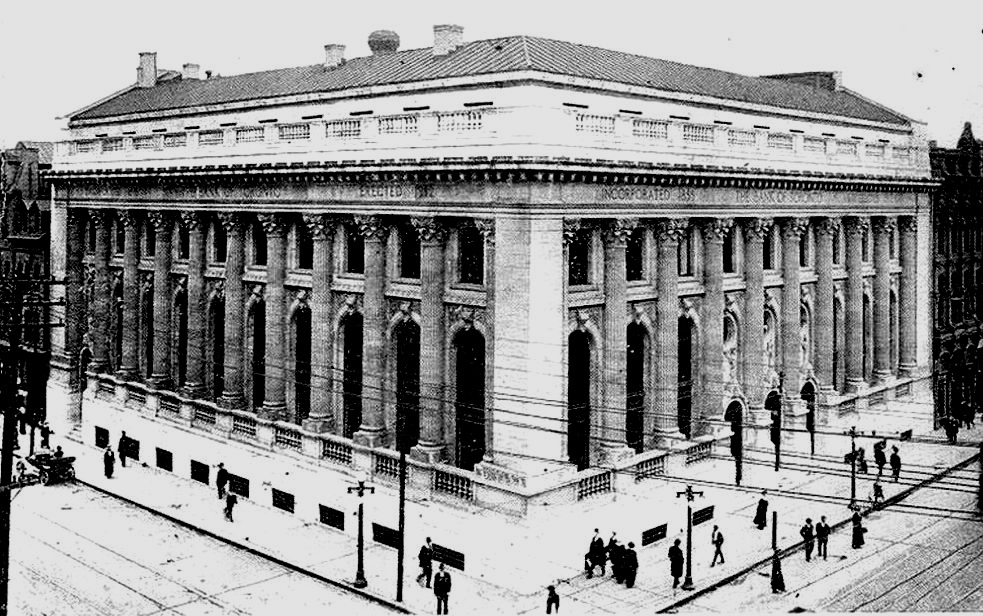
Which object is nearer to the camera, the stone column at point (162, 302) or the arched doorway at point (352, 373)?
the arched doorway at point (352, 373)

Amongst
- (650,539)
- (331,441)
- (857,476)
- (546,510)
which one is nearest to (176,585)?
(331,441)

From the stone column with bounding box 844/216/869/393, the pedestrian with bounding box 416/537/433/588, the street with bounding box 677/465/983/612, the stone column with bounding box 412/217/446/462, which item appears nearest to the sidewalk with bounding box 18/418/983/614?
the pedestrian with bounding box 416/537/433/588

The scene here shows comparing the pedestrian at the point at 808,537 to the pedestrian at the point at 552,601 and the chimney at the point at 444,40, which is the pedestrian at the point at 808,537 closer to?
the pedestrian at the point at 552,601

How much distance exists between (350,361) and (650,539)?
1321 cm

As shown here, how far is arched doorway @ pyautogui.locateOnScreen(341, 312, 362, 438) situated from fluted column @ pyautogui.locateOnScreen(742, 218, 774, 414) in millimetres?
15946

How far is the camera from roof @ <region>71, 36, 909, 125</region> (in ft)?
131

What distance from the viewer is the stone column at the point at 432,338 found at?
119ft

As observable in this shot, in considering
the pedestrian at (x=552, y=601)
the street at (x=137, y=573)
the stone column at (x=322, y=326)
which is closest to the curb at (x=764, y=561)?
the pedestrian at (x=552, y=601)

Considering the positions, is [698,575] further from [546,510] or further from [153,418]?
[153,418]

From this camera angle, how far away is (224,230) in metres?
46.5

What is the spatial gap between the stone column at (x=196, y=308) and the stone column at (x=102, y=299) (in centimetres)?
842

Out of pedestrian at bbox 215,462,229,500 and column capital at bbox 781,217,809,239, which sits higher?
column capital at bbox 781,217,809,239

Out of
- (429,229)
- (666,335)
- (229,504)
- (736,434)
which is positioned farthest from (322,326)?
(736,434)

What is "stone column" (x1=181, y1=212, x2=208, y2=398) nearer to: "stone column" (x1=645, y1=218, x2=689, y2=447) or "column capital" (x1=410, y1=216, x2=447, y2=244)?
"column capital" (x1=410, y1=216, x2=447, y2=244)
